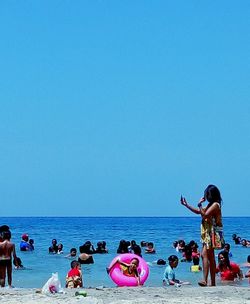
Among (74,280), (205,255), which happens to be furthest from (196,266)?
(205,255)

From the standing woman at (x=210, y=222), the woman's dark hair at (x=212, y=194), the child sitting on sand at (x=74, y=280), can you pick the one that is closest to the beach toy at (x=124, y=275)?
the child sitting on sand at (x=74, y=280)

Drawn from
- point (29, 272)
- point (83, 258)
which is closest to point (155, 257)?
point (83, 258)

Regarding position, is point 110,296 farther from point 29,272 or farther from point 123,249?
point 123,249

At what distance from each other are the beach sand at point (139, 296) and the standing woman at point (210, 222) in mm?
514

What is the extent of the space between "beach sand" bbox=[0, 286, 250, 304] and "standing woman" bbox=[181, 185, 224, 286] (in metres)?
0.51

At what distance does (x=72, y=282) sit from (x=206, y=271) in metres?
3.32

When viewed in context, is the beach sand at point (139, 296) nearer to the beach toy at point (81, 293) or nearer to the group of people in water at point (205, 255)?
the beach toy at point (81, 293)

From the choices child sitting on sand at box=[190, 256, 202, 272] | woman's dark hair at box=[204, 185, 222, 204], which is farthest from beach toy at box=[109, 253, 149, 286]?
child sitting on sand at box=[190, 256, 202, 272]

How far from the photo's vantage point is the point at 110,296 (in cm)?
965

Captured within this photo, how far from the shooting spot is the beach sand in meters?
8.70

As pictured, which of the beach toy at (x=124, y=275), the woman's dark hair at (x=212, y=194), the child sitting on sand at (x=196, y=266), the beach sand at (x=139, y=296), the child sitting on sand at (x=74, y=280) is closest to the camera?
the beach sand at (x=139, y=296)

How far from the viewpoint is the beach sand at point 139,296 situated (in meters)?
8.70

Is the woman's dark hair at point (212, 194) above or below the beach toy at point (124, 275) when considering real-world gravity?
above

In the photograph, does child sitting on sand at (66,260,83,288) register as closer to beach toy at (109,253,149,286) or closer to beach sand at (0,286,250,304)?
beach toy at (109,253,149,286)
